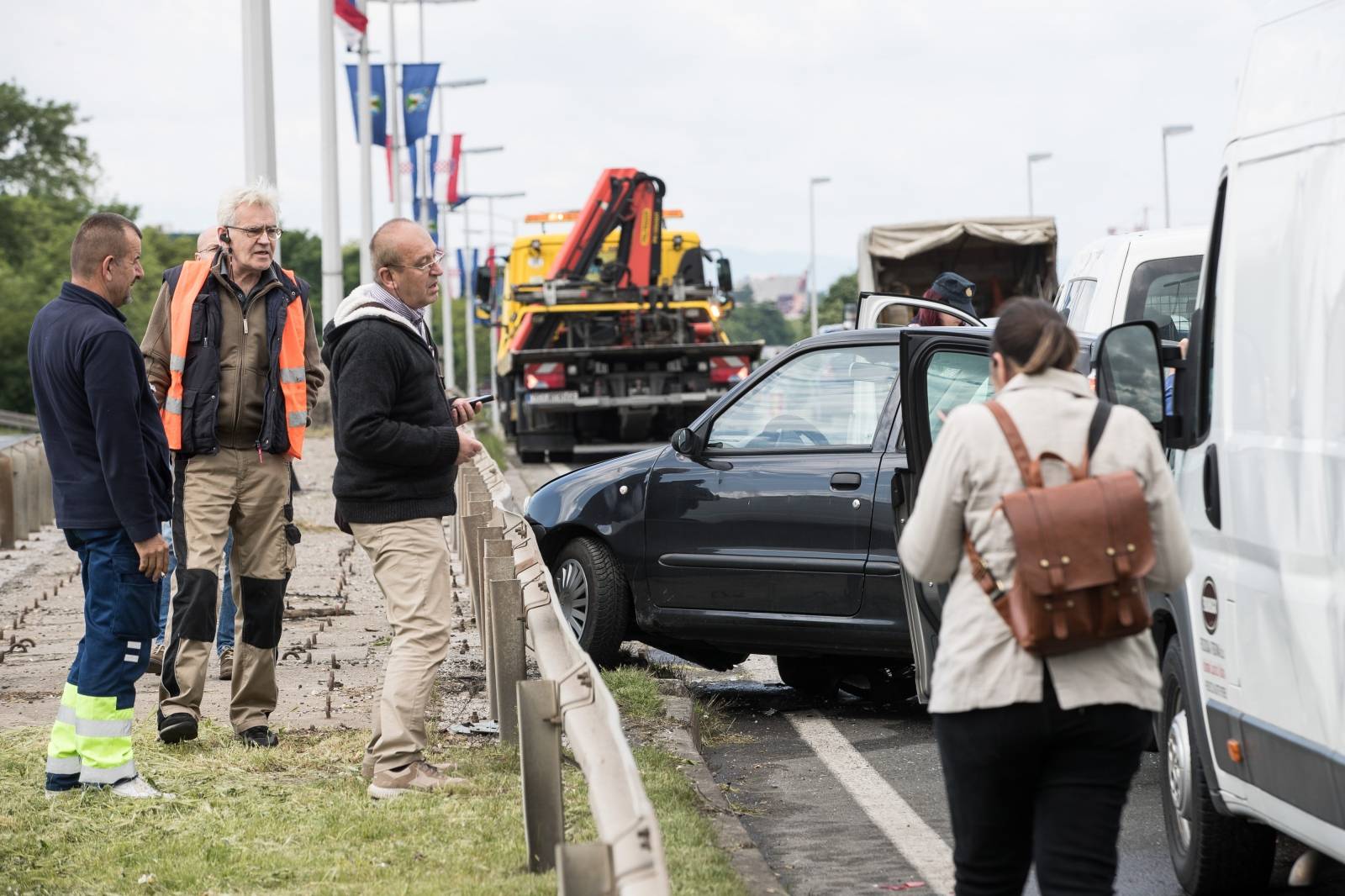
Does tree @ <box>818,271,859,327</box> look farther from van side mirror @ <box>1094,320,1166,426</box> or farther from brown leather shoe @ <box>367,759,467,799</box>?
van side mirror @ <box>1094,320,1166,426</box>

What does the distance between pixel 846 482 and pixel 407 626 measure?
236 cm

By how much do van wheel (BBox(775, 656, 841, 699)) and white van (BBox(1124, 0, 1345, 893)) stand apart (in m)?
3.42

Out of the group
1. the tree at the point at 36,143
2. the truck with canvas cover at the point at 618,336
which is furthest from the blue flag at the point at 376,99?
the tree at the point at 36,143

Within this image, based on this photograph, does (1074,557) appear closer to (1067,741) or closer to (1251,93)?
(1067,741)

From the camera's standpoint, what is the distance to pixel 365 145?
28.8m

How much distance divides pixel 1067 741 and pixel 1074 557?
38 cm

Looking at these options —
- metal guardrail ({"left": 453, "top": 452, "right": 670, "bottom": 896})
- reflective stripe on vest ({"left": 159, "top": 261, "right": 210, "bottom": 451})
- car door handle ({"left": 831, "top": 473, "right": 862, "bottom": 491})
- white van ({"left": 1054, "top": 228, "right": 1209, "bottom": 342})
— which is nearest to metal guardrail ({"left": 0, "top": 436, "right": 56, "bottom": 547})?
metal guardrail ({"left": 453, "top": 452, "right": 670, "bottom": 896})

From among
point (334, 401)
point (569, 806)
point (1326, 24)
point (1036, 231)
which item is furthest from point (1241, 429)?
point (1036, 231)

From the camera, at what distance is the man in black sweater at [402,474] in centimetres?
607

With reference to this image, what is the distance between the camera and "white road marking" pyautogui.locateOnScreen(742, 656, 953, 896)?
580 cm

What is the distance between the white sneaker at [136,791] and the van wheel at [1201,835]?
3.16 metres

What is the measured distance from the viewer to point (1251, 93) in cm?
489

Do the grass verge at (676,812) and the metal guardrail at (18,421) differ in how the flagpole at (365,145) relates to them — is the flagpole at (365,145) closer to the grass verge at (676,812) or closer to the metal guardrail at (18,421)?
the grass verge at (676,812)

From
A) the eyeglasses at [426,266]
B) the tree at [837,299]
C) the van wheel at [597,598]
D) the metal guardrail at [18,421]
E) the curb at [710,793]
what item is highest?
the tree at [837,299]
